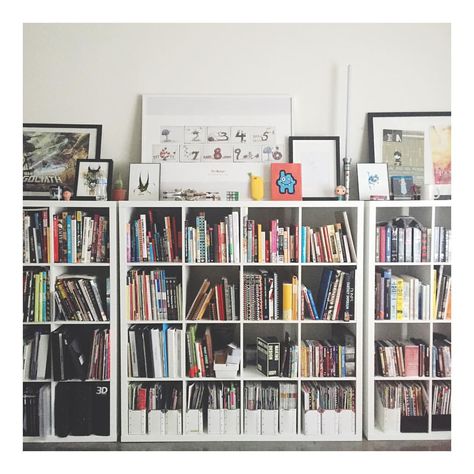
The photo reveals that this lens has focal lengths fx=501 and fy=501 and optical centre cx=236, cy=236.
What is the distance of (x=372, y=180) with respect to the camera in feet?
9.96

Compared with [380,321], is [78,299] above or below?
above

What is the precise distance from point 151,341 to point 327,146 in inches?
61.7

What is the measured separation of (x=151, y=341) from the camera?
284 cm

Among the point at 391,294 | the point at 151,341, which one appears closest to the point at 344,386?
the point at 391,294

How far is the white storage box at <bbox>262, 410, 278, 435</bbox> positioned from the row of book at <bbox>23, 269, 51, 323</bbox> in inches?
52.9

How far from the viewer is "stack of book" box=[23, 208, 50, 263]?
2789mm

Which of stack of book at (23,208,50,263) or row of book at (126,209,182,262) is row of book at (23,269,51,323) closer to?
stack of book at (23,208,50,263)

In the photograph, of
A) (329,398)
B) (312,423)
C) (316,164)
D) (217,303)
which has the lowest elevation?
(312,423)

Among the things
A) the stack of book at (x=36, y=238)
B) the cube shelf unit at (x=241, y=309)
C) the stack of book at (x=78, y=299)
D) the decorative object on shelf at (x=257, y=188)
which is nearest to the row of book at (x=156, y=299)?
the cube shelf unit at (x=241, y=309)

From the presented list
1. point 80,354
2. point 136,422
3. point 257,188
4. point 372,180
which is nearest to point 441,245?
point 372,180

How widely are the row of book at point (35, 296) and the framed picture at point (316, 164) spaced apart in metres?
1.60

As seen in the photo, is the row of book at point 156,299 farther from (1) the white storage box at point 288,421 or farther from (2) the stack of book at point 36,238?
(1) the white storage box at point 288,421

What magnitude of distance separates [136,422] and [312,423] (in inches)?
39.5

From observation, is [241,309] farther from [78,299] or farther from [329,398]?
[78,299]
